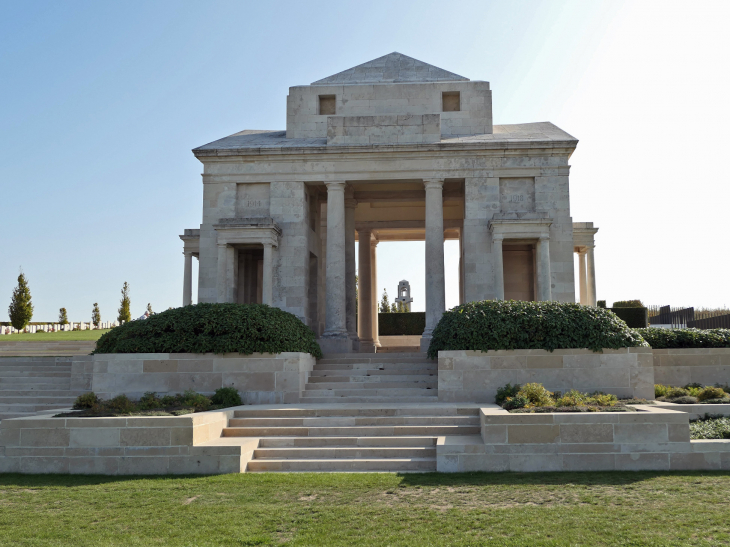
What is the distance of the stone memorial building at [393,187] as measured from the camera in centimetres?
2480

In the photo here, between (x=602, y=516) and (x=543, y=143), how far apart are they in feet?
60.7

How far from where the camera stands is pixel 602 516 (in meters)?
8.85

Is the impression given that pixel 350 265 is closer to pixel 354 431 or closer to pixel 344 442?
pixel 354 431

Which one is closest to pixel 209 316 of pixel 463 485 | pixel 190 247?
pixel 463 485

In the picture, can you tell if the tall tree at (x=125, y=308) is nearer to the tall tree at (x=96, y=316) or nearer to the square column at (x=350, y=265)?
the tall tree at (x=96, y=316)

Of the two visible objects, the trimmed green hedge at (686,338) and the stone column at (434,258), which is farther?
the stone column at (434,258)

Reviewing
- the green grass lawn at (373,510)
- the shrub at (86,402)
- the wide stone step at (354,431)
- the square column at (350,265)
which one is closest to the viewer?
the green grass lawn at (373,510)

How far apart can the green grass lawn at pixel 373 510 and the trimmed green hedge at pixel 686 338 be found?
8.63m

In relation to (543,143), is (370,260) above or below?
below

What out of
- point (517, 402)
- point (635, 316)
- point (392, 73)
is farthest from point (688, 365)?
point (392, 73)

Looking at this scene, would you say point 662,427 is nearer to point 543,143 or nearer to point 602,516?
point 602,516

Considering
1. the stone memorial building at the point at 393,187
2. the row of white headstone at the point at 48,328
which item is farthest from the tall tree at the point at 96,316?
the stone memorial building at the point at 393,187

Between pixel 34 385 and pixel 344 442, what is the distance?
13.7 m

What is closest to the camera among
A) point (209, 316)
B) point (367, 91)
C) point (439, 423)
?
point (439, 423)
